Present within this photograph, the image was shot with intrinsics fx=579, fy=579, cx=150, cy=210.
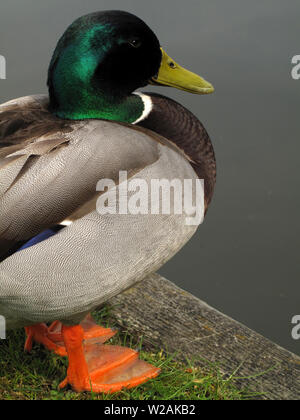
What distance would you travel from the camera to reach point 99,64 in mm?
2162

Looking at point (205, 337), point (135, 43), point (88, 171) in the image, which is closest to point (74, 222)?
point (88, 171)

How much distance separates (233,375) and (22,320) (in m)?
0.97

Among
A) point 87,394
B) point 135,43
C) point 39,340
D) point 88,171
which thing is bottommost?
point 87,394

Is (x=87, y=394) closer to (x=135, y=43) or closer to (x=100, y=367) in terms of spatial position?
(x=100, y=367)

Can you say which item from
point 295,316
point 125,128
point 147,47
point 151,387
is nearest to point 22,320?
point 151,387

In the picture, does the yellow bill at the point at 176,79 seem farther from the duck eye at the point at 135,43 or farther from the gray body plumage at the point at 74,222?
the gray body plumage at the point at 74,222

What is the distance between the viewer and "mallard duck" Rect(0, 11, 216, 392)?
1951mm

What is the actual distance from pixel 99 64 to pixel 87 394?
4.31ft

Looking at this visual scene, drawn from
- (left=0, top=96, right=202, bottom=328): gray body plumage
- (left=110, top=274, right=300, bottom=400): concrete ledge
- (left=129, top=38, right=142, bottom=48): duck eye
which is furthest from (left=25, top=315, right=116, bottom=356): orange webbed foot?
(left=129, top=38, right=142, bottom=48): duck eye

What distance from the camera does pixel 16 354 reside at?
8.11ft

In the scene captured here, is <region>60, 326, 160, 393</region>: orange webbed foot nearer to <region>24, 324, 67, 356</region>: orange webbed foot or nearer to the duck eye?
<region>24, 324, 67, 356</region>: orange webbed foot

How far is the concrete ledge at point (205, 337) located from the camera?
2574 mm

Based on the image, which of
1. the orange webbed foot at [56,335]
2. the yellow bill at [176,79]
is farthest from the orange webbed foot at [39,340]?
the yellow bill at [176,79]

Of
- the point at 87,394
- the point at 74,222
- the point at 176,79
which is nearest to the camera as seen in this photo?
the point at 74,222
